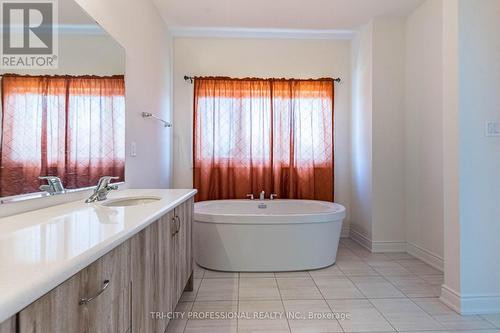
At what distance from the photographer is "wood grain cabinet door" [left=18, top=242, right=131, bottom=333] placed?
590 mm

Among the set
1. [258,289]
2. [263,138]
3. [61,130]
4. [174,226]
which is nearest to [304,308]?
[258,289]

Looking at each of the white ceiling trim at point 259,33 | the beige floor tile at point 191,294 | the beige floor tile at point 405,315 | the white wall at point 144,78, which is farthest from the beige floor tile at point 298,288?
the white ceiling trim at point 259,33

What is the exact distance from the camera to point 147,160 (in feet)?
9.08

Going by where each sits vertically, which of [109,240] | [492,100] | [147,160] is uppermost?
[492,100]

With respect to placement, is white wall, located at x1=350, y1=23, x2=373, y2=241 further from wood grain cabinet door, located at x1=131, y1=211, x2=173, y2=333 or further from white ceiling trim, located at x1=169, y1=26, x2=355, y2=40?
wood grain cabinet door, located at x1=131, y1=211, x2=173, y2=333

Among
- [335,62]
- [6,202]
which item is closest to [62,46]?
[6,202]

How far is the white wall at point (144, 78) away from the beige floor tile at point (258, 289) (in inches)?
50.4

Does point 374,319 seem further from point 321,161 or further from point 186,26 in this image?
point 186,26

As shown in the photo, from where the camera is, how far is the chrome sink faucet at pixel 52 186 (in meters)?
1.35

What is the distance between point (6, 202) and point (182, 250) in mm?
997

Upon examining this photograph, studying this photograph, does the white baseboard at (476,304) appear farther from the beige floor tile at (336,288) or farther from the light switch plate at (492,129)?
the light switch plate at (492,129)

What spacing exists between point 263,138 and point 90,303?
10.1 ft

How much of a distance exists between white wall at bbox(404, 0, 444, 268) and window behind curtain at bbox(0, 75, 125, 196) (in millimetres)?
2862

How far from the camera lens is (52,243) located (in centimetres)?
78
